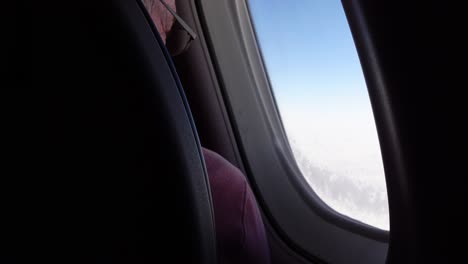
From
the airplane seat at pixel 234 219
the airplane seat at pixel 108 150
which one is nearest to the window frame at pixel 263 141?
the airplane seat at pixel 234 219

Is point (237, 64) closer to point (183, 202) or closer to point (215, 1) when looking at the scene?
point (215, 1)

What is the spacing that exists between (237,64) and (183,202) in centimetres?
109

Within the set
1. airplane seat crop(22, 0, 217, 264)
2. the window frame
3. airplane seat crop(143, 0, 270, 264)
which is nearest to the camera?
airplane seat crop(22, 0, 217, 264)

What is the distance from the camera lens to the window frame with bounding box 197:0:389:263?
52.5 inches

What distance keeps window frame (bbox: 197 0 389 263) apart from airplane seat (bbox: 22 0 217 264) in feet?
3.15

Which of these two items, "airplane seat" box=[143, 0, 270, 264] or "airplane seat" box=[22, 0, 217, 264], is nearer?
"airplane seat" box=[22, 0, 217, 264]

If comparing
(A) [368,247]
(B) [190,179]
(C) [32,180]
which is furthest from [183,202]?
(A) [368,247]

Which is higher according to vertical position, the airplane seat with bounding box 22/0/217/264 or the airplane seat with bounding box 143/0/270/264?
the airplane seat with bounding box 22/0/217/264

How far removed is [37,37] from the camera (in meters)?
0.40

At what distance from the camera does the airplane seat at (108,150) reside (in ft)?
1.29

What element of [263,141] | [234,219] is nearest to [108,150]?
[234,219]

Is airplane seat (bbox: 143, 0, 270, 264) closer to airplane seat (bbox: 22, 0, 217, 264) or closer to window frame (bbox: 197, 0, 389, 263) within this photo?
airplane seat (bbox: 22, 0, 217, 264)

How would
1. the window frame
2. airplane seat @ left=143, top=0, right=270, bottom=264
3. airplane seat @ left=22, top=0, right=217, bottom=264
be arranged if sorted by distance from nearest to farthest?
airplane seat @ left=22, top=0, right=217, bottom=264 → airplane seat @ left=143, top=0, right=270, bottom=264 → the window frame

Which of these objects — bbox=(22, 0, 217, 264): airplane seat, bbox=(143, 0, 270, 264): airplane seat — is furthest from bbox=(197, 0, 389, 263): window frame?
bbox=(22, 0, 217, 264): airplane seat
